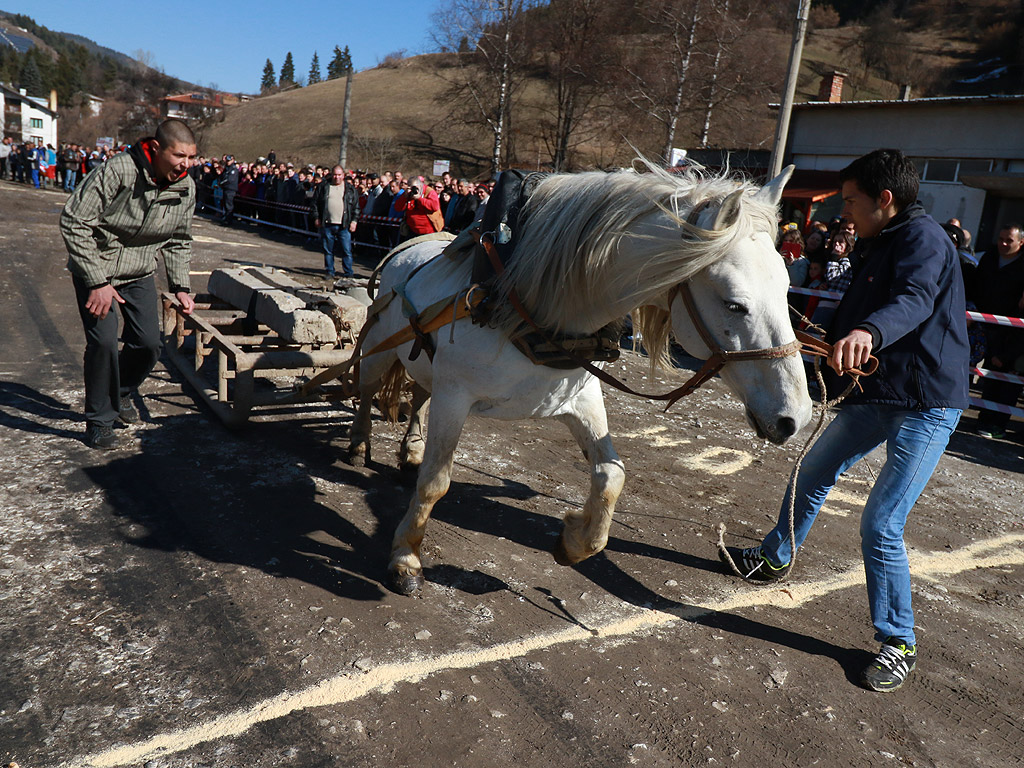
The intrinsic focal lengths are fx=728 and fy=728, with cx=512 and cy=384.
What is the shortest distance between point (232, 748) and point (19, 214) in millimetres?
20404

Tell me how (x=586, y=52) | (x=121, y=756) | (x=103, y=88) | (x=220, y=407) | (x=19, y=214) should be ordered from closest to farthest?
1. (x=121, y=756)
2. (x=220, y=407)
3. (x=19, y=214)
4. (x=586, y=52)
5. (x=103, y=88)

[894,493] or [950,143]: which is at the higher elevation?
[950,143]

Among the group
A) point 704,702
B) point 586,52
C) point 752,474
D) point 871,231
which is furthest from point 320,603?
point 586,52

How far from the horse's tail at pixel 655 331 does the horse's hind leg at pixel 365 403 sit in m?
1.73

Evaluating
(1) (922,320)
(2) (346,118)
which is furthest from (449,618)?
(2) (346,118)

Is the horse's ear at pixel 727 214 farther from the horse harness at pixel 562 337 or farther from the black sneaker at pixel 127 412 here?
the black sneaker at pixel 127 412

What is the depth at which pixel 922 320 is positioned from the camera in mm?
2768

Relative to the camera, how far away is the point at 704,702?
2.72 meters

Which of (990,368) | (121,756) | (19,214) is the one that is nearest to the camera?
(121,756)

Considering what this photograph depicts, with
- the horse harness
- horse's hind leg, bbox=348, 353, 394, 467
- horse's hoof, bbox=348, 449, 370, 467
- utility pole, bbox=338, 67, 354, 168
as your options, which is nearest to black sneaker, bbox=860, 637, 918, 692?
the horse harness

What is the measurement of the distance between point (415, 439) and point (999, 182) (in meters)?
16.8

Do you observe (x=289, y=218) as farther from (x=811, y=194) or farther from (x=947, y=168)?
(x=947, y=168)

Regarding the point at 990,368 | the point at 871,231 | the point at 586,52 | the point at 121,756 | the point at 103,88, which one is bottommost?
the point at 121,756

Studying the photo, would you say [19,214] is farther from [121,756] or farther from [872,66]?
[872,66]
